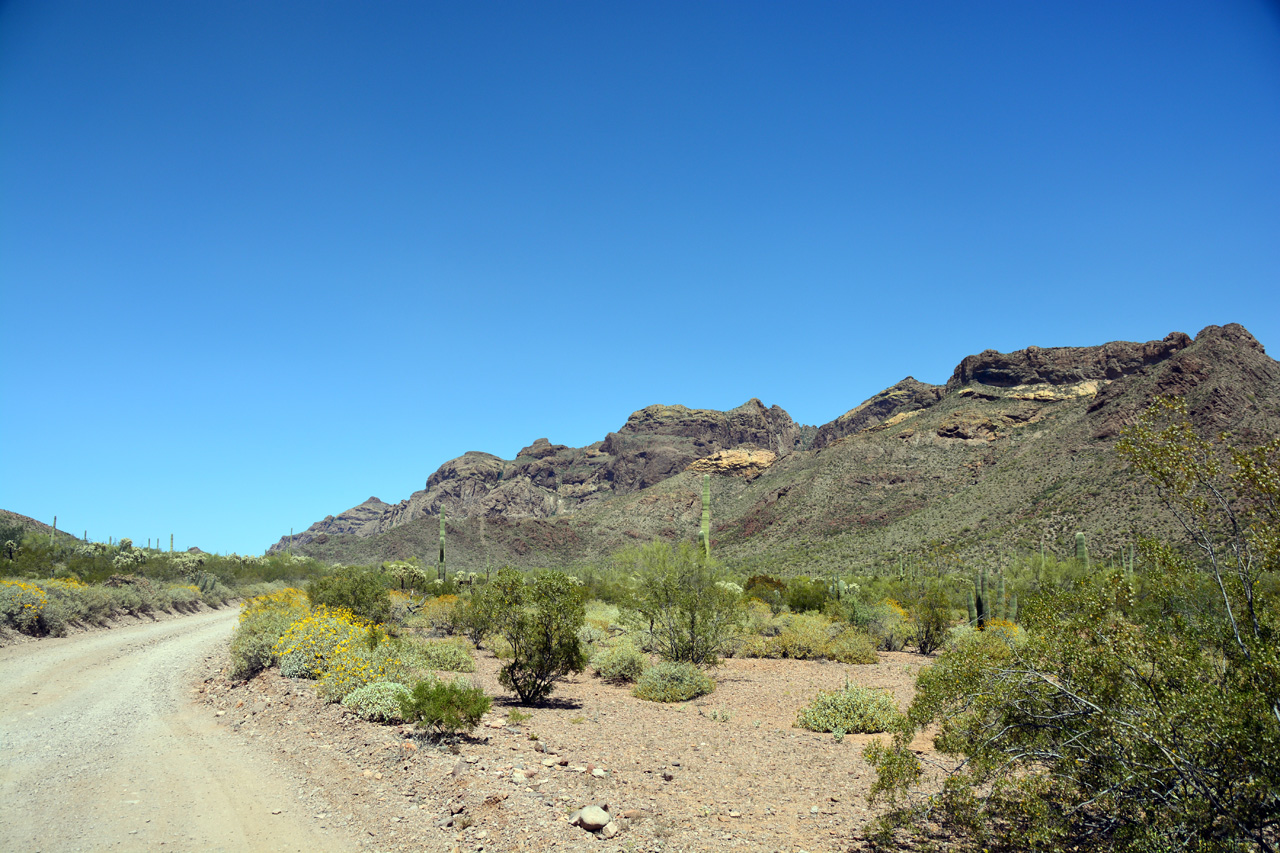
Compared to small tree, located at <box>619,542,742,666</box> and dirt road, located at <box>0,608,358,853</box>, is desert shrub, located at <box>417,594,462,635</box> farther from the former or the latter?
dirt road, located at <box>0,608,358,853</box>

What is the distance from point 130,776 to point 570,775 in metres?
4.85

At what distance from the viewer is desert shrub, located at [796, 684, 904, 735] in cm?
1162

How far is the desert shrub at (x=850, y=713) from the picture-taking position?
11617mm

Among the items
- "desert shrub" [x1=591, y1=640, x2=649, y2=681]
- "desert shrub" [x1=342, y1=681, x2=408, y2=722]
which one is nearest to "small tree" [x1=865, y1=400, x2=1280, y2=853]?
"desert shrub" [x1=342, y1=681, x2=408, y2=722]

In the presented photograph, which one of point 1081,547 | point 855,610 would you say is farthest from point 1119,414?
point 855,610

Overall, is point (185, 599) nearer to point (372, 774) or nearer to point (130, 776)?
point (130, 776)

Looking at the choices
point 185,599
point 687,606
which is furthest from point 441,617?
point 185,599

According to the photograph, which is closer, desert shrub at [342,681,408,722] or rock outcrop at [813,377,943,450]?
desert shrub at [342,681,408,722]

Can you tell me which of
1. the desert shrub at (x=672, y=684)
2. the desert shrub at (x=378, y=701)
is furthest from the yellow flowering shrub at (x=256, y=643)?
the desert shrub at (x=672, y=684)

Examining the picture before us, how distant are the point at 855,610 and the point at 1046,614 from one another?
21.8 meters

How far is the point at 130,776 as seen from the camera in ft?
24.0

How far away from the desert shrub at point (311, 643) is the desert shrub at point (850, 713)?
8.78 meters

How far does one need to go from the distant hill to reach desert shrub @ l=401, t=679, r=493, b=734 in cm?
4086

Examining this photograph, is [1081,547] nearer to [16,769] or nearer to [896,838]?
[896,838]
